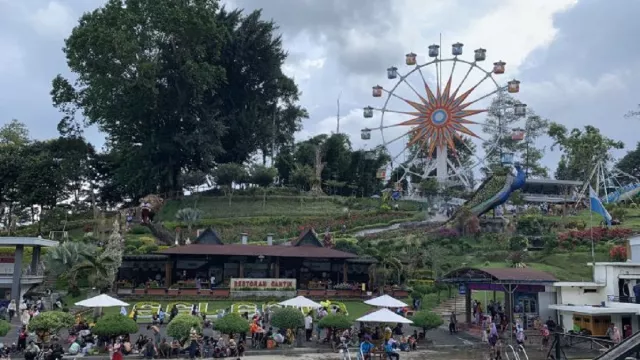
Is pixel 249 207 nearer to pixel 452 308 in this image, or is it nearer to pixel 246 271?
pixel 246 271

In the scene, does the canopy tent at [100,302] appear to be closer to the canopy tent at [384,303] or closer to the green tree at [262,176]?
the canopy tent at [384,303]

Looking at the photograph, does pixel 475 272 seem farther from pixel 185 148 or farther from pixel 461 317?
pixel 185 148

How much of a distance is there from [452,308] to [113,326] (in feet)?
62.4

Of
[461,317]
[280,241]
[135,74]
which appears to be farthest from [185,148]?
[461,317]

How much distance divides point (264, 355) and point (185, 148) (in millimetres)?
45577

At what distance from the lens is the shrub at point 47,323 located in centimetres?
2017

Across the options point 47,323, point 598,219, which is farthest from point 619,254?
point 47,323

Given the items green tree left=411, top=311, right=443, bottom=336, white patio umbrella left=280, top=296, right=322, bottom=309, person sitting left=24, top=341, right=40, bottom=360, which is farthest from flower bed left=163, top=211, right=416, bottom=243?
person sitting left=24, top=341, right=40, bottom=360

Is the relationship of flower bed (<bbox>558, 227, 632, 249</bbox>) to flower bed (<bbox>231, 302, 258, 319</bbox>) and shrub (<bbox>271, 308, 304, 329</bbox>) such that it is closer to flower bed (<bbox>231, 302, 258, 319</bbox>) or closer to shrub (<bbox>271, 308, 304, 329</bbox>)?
flower bed (<bbox>231, 302, 258, 319</bbox>)

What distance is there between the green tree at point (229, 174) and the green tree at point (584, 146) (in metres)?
37.0

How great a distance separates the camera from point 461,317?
103ft

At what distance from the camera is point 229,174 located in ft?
206

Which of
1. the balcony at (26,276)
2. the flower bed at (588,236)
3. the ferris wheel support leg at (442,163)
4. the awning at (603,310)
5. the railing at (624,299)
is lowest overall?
the awning at (603,310)

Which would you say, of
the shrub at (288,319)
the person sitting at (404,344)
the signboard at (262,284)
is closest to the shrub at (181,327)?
the shrub at (288,319)
